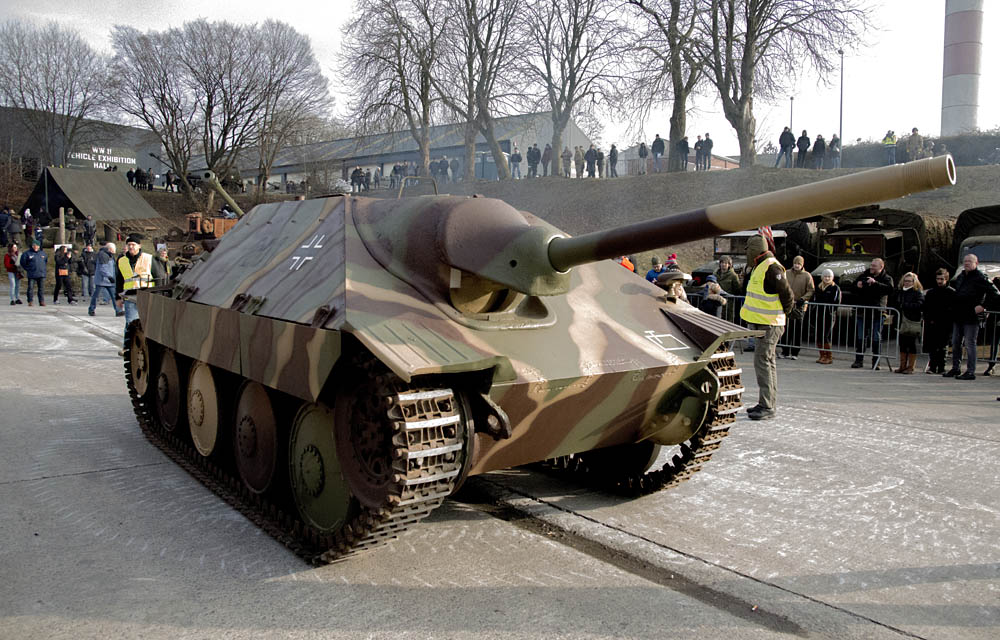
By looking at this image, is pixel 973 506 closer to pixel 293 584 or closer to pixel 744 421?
pixel 744 421

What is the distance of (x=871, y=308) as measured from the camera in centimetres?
1224

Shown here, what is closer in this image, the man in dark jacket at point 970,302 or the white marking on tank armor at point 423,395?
the white marking on tank armor at point 423,395

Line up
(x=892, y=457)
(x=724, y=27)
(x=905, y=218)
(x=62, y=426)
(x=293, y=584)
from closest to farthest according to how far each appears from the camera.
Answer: (x=293, y=584)
(x=892, y=457)
(x=62, y=426)
(x=905, y=218)
(x=724, y=27)

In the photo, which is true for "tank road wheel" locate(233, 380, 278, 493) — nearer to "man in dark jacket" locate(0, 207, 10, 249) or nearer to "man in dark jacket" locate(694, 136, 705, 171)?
"man in dark jacket" locate(0, 207, 10, 249)

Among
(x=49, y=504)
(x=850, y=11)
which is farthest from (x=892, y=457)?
(x=850, y=11)

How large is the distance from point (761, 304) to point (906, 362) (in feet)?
16.3

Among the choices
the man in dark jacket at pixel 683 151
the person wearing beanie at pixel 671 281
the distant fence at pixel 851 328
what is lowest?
the distant fence at pixel 851 328

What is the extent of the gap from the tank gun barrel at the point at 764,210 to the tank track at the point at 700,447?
A: 63.0 inches

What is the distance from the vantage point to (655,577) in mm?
4402

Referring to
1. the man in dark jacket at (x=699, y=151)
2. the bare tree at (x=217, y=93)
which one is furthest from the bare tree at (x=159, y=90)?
the man in dark jacket at (x=699, y=151)

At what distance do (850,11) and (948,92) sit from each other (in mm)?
18823

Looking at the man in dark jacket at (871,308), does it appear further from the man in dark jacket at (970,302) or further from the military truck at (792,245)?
the military truck at (792,245)

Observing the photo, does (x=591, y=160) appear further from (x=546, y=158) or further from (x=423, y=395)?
(x=423, y=395)

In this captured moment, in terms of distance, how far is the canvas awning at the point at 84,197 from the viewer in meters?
31.8
